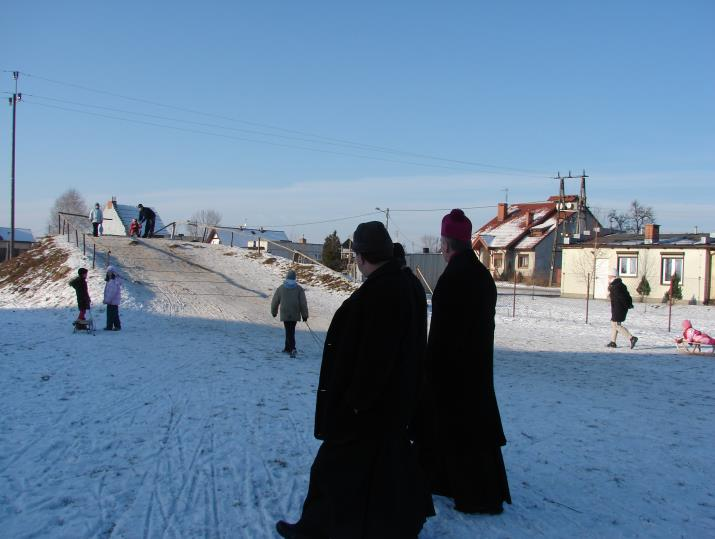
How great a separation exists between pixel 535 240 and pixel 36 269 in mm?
44589

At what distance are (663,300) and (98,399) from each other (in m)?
35.8

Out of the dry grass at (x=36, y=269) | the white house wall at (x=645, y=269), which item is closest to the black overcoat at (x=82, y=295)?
the dry grass at (x=36, y=269)

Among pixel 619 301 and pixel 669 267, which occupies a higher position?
pixel 669 267

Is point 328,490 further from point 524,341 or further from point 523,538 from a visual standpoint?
point 524,341

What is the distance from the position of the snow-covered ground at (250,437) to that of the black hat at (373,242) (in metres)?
2.01

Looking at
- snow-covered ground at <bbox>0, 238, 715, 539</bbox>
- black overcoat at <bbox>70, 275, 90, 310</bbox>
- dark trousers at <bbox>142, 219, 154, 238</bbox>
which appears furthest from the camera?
dark trousers at <bbox>142, 219, 154, 238</bbox>

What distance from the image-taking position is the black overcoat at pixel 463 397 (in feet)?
15.0

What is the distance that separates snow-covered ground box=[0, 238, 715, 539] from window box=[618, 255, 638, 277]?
26093 mm

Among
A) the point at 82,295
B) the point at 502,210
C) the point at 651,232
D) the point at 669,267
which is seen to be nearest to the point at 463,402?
the point at 82,295

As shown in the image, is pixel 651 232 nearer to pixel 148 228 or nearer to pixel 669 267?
pixel 669 267

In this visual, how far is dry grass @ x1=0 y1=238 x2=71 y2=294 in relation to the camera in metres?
21.8

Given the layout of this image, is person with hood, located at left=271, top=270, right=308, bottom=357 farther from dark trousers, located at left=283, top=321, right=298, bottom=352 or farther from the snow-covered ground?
the snow-covered ground

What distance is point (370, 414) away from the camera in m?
3.56

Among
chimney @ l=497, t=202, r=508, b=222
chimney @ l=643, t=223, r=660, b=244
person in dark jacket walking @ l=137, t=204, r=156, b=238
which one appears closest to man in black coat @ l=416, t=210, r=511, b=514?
person in dark jacket walking @ l=137, t=204, r=156, b=238
